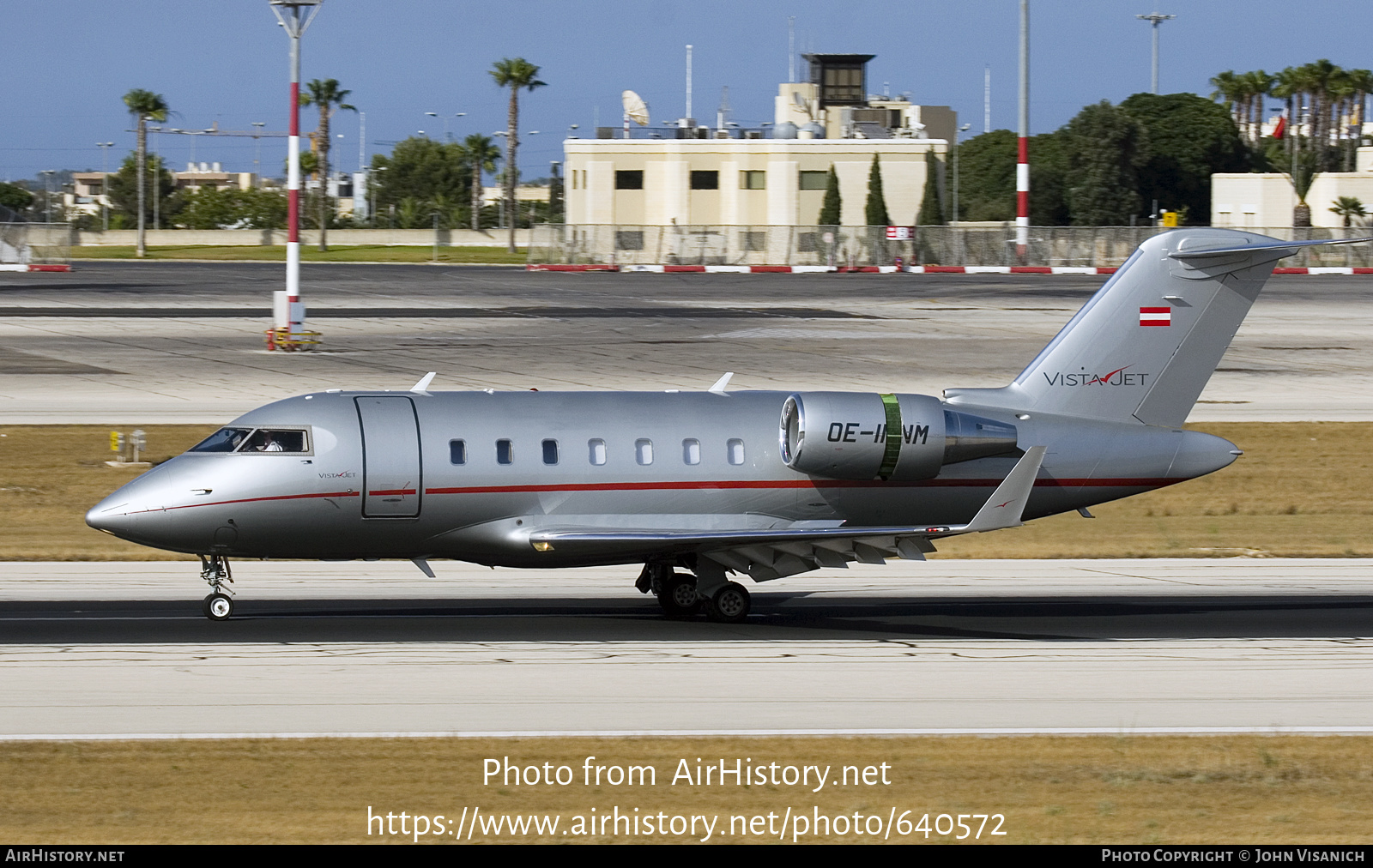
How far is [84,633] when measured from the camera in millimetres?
22391

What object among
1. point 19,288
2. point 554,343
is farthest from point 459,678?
point 19,288

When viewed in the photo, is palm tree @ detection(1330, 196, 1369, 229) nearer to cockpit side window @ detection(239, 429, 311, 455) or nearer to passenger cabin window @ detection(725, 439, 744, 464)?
passenger cabin window @ detection(725, 439, 744, 464)

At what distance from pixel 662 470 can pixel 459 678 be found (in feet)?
16.9

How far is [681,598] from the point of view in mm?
24391

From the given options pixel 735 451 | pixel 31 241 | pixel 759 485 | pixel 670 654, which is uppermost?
pixel 31 241

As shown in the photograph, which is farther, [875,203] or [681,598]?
[875,203]

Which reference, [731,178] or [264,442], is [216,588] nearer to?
[264,442]

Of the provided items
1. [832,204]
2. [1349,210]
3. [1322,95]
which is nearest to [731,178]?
[832,204]

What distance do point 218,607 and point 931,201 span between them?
107m

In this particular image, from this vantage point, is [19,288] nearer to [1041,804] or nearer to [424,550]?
[424,550]

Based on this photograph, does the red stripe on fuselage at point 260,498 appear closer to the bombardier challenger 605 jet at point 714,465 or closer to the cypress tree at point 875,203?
the bombardier challenger 605 jet at point 714,465

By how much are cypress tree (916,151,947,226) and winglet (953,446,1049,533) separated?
104033 mm

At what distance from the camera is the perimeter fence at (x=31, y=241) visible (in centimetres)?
10062

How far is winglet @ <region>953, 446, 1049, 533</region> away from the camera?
21125mm
